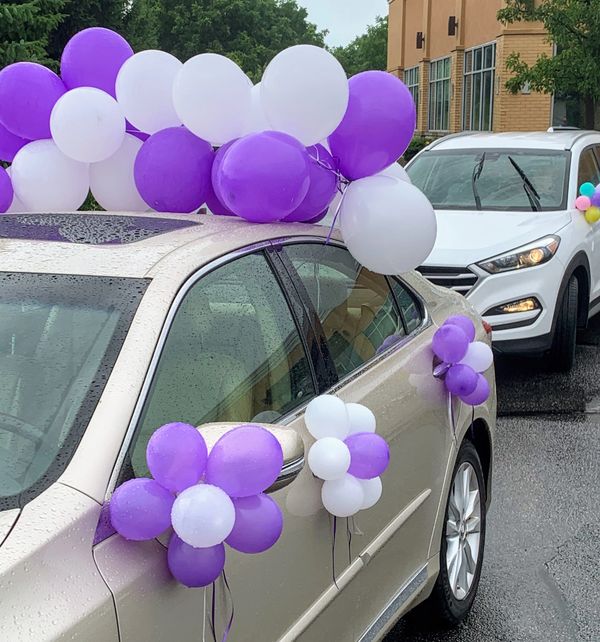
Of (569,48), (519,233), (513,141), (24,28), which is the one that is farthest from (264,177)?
(569,48)

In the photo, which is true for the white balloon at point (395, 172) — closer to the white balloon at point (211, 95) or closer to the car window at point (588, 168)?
the white balloon at point (211, 95)

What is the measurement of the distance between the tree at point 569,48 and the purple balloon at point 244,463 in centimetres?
1123

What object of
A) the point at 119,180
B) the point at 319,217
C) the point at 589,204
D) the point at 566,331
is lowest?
the point at 566,331

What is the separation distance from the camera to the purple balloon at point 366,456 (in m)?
2.26

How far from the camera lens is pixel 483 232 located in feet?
22.0

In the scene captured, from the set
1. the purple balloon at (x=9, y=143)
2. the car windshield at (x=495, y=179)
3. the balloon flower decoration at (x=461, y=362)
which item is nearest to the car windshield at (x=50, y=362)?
the balloon flower decoration at (x=461, y=362)

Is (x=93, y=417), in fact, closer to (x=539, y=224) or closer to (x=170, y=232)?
(x=170, y=232)

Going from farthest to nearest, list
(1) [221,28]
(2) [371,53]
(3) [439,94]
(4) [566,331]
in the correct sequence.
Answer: (2) [371,53] → (1) [221,28] → (3) [439,94] → (4) [566,331]

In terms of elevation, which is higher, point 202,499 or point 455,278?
point 202,499

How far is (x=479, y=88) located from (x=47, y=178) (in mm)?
21358

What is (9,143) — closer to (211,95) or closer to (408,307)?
(211,95)

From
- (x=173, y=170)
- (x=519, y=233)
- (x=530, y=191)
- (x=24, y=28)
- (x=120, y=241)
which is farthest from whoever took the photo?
(x=24, y=28)

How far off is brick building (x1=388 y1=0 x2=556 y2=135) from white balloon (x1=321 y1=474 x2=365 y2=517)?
13.5 metres

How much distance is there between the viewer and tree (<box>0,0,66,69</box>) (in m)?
9.80
